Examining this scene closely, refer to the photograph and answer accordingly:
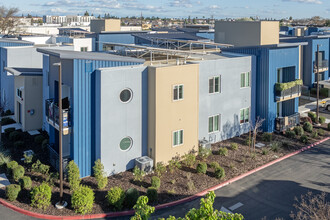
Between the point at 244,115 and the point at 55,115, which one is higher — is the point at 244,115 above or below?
below

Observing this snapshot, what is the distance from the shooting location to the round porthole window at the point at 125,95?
20438 millimetres

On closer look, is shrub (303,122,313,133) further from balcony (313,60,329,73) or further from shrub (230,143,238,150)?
balcony (313,60,329,73)

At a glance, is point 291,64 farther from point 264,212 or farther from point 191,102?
point 264,212

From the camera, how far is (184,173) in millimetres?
21156

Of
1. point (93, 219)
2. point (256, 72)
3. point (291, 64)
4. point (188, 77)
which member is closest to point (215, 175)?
point (188, 77)

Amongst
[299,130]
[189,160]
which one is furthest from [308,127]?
[189,160]

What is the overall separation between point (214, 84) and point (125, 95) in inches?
300

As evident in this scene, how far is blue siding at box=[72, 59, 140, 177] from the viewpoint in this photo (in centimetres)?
1916

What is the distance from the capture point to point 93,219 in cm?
1627

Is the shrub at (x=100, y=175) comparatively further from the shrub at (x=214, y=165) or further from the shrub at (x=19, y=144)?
the shrub at (x=19, y=144)

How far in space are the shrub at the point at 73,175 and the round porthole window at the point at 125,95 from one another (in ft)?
14.8

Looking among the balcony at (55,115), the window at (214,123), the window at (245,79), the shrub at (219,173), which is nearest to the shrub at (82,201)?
the balcony at (55,115)

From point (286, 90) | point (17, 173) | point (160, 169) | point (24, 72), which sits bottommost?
point (160, 169)

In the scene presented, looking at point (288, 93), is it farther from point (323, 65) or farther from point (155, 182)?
point (323, 65)
